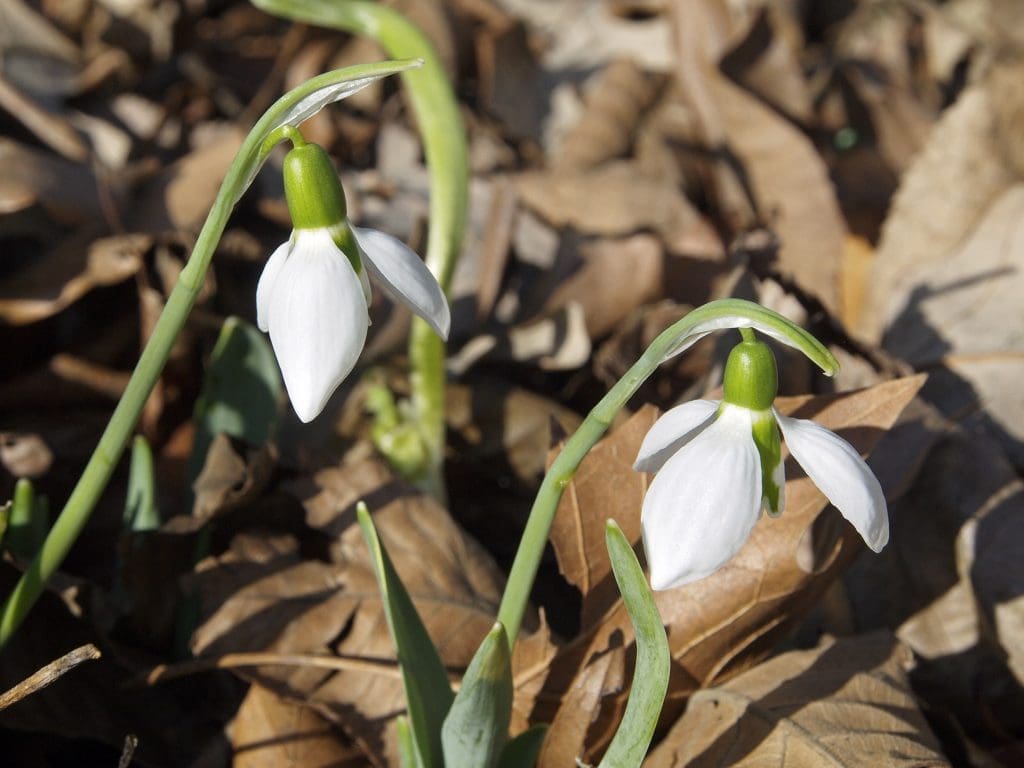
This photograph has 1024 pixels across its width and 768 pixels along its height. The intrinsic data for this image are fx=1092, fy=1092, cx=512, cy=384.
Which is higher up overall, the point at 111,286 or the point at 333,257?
the point at 333,257

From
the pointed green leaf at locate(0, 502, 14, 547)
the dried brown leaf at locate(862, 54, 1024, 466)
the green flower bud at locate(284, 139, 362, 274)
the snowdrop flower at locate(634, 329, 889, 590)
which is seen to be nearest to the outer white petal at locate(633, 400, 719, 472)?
the snowdrop flower at locate(634, 329, 889, 590)

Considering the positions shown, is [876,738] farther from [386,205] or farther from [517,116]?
[517,116]

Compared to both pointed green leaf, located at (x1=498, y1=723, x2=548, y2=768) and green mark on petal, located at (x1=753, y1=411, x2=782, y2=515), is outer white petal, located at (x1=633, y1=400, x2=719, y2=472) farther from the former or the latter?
pointed green leaf, located at (x1=498, y1=723, x2=548, y2=768)

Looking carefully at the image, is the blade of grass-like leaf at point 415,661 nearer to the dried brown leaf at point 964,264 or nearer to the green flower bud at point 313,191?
the green flower bud at point 313,191

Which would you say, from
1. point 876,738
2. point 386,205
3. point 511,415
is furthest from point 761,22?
point 876,738

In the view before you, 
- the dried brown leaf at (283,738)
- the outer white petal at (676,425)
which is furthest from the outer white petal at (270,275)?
the dried brown leaf at (283,738)
